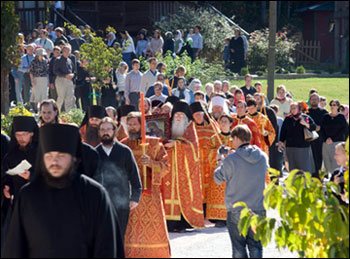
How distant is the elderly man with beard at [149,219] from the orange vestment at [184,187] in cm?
186

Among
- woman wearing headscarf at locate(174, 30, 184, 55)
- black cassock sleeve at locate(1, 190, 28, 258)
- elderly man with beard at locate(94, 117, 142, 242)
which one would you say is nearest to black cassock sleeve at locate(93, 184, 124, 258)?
black cassock sleeve at locate(1, 190, 28, 258)

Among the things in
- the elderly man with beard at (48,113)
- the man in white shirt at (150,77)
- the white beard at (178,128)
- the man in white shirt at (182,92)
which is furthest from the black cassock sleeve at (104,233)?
the man in white shirt at (150,77)

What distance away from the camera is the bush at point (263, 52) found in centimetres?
3017

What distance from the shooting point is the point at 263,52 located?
3028 centimetres

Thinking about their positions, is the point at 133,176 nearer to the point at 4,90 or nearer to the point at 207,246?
Result: the point at 207,246

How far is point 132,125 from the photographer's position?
9.15 meters

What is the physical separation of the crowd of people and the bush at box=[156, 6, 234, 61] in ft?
34.0

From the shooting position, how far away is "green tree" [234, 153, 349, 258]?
18.0 feet

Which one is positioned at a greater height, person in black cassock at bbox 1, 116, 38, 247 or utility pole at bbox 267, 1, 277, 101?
utility pole at bbox 267, 1, 277, 101

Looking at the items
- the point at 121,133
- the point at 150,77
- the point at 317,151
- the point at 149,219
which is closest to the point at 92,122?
the point at 121,133

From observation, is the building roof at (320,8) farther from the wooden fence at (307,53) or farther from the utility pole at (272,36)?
the utility pole at (272,36)

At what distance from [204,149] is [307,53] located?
86.9ft

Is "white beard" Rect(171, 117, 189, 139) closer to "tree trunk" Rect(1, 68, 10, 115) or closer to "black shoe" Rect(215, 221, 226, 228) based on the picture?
"black shoe" Rect(215, 221, 226, 228)

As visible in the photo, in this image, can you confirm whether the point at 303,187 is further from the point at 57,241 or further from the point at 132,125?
the point at 132,125
